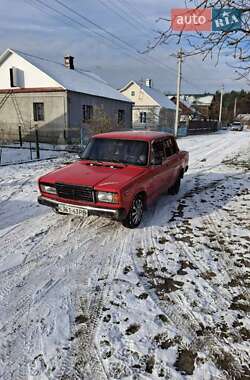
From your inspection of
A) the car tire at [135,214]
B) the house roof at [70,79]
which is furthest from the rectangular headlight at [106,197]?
the house roof at [70,79]

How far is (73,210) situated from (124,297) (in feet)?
7.05

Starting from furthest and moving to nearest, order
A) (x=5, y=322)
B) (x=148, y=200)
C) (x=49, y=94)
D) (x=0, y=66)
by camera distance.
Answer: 1. (x=0, y=66)
2. (x=49, y=94)
3. (x=148, y=200)
4. (x=5, y=322)

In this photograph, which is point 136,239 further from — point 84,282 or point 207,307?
point 207,307

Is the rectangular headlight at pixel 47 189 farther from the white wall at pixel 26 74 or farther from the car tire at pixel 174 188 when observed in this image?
the white wall at pixel 26 74

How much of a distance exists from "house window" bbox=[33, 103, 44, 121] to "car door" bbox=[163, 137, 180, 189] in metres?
19.4

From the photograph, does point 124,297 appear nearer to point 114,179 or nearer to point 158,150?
point 114,179

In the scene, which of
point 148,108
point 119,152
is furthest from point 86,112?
point 148,108

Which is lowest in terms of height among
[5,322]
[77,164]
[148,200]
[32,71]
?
[5,322]

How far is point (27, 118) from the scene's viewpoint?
82.4 ft

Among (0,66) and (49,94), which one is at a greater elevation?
(0,66)

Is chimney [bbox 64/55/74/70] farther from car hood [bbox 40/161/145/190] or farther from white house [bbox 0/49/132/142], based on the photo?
car hood [bbox 40/161/145/190]

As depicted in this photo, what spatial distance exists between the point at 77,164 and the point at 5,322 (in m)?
3.62

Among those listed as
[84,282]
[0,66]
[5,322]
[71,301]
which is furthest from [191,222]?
[0,66]

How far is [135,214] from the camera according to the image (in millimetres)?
5562
